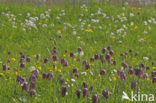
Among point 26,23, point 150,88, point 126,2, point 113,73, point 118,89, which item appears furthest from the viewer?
point 126,2

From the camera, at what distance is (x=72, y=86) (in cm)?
412

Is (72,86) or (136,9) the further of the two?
(136,9)

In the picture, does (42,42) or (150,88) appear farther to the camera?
(42,42)

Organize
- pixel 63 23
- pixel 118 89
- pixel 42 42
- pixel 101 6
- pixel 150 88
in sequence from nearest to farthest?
1. pixel 118 89
2. pixel 150 88
3. pixel 42 42
4. pixel 63 23
5. pixel 101 6

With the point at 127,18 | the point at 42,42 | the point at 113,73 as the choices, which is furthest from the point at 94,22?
the point at 113,73

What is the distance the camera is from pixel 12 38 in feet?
28.6

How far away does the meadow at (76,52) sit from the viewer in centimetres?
393

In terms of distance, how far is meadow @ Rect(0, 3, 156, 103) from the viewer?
12.9ft

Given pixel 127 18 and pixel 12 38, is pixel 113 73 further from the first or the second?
pixel 127 18

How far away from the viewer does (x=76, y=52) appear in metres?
7.19

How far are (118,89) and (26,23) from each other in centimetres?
606

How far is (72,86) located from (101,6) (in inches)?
350

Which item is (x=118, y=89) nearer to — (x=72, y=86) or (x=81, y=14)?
(x=72, y=86)

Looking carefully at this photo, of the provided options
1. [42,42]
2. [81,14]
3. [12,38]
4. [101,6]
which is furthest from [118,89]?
[101,6]
